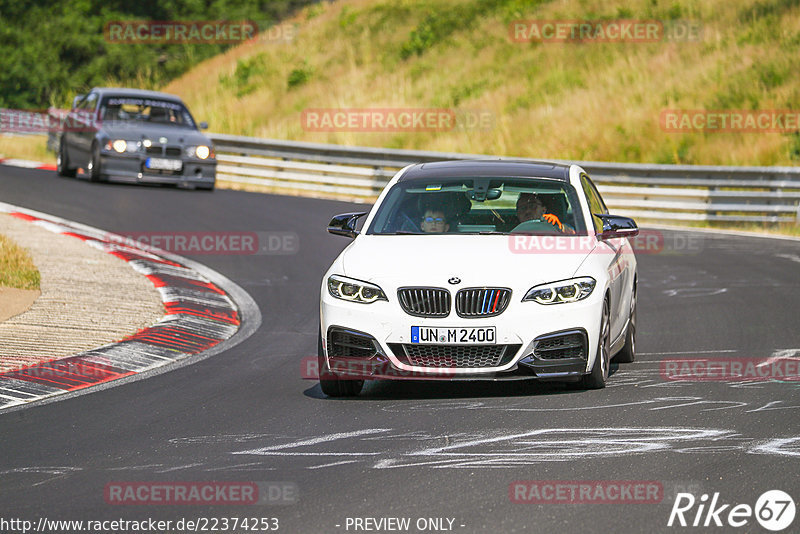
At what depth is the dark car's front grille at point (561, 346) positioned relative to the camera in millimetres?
8359

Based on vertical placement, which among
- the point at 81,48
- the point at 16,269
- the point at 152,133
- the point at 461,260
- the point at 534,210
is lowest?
the point at 16,269

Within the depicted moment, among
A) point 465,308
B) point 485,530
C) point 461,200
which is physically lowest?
point 485,530

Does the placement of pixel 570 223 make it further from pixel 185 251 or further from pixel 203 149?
pixel 203 149

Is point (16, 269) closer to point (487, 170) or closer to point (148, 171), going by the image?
point (487, 170)

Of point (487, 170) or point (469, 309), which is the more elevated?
point (487, 170)

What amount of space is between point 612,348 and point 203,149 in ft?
51.1

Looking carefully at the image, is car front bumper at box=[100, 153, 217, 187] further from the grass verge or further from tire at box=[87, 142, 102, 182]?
the grass verge

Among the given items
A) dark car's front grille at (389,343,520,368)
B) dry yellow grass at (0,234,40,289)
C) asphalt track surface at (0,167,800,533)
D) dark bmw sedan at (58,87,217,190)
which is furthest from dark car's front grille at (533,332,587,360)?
dark bmw sedan at (58,87,217,190)

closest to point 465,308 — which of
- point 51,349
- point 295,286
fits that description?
point 51,349

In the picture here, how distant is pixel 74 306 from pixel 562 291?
17.8 ft

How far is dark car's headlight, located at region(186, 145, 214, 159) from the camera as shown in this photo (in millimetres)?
23625

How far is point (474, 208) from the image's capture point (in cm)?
980

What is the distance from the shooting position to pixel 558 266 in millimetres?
8602

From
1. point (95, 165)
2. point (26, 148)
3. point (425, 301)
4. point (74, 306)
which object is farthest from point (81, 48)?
point (425, 301)
